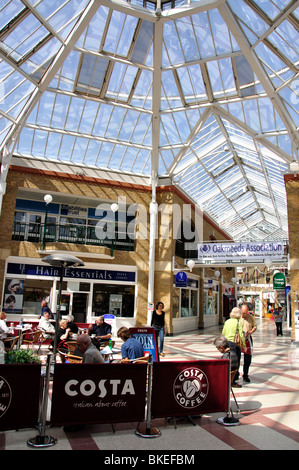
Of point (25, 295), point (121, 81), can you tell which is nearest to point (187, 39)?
point (121, 81)

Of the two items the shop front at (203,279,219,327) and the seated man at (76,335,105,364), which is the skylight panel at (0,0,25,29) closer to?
the seated man at (76,335,105,364)

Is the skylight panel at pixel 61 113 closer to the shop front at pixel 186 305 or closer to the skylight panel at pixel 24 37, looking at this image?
the skylight panel at pixel 24 37

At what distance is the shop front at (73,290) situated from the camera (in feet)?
58.2

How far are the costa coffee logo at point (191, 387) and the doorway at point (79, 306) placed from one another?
47.5 feet

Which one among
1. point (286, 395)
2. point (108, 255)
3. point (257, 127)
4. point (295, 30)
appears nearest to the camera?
point (286, 395)

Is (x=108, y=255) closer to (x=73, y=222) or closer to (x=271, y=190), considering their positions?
(x=73, y=222)

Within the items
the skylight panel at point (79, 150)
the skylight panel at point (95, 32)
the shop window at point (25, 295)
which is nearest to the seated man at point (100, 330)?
the shop window at point (25, 295)

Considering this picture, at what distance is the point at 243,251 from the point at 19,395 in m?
16.9

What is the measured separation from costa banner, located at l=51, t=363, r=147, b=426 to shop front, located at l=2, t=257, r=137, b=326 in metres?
13.8

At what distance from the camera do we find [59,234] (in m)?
19.0
